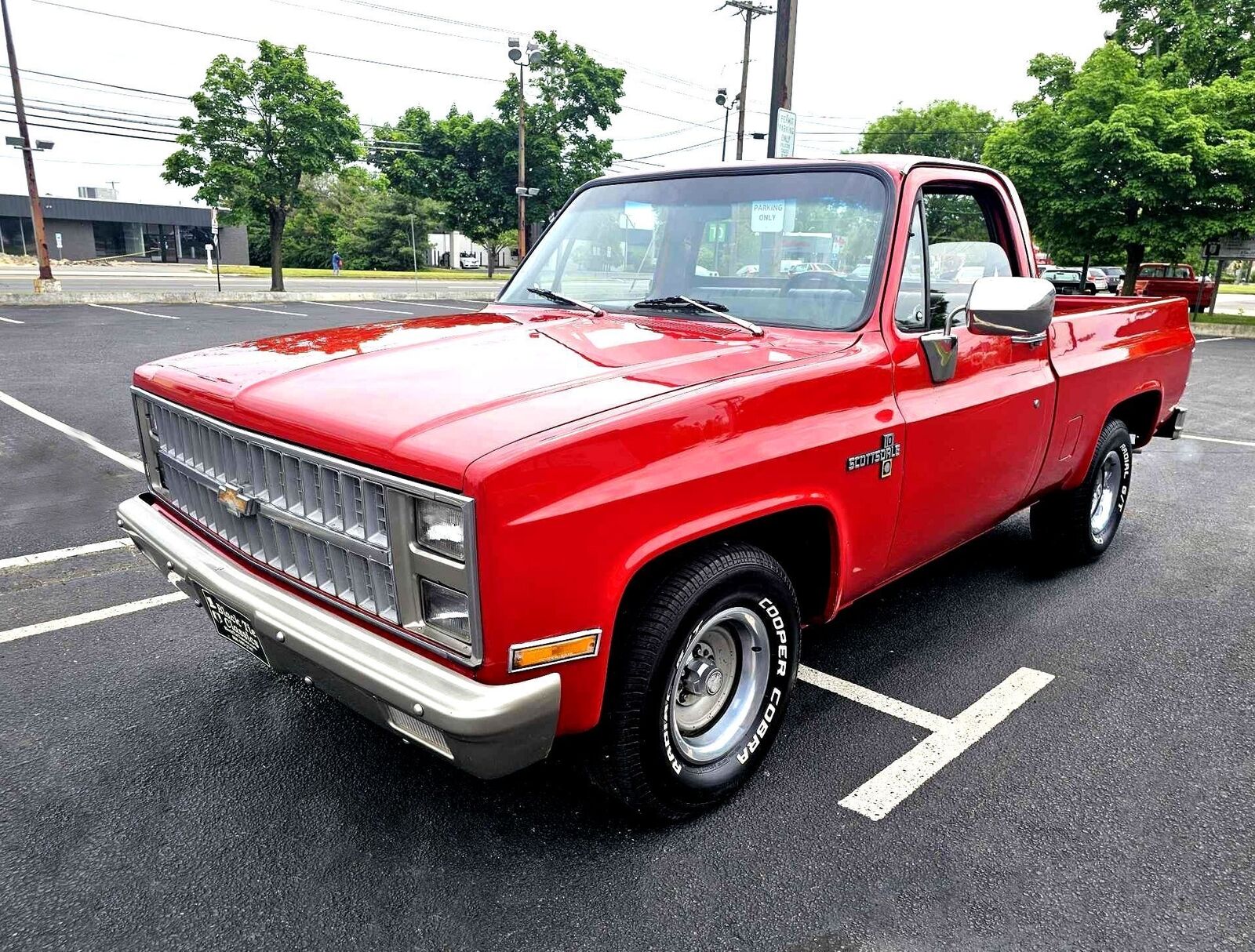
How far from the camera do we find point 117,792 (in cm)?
275

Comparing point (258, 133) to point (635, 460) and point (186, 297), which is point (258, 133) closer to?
point (186, 297)

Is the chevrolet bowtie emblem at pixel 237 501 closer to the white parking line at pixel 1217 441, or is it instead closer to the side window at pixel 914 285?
the side window at pixel 914 285

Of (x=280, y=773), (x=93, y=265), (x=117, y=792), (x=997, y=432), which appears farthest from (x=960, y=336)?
(x=93, y=265)

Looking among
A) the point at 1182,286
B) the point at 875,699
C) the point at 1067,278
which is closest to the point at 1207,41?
the point at 1182,286

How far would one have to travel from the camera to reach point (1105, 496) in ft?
16.2

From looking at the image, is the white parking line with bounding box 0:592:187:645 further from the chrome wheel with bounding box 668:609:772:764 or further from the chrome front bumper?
the chrome wheel with bounding box 668:609:772:764

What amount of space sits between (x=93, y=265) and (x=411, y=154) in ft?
75.6

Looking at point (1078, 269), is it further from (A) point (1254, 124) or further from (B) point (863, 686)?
(B) point (863, 686)

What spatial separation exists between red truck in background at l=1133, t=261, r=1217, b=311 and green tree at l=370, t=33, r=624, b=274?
69.1ft

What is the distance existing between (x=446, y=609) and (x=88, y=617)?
9.18 feet

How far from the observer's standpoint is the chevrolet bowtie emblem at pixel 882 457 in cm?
277

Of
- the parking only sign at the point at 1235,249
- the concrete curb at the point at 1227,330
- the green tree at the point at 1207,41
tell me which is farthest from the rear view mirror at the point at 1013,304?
the green tree at the point at 1207,41

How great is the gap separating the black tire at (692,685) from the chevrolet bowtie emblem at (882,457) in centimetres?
43

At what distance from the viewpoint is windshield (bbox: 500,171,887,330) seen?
10.2ft
